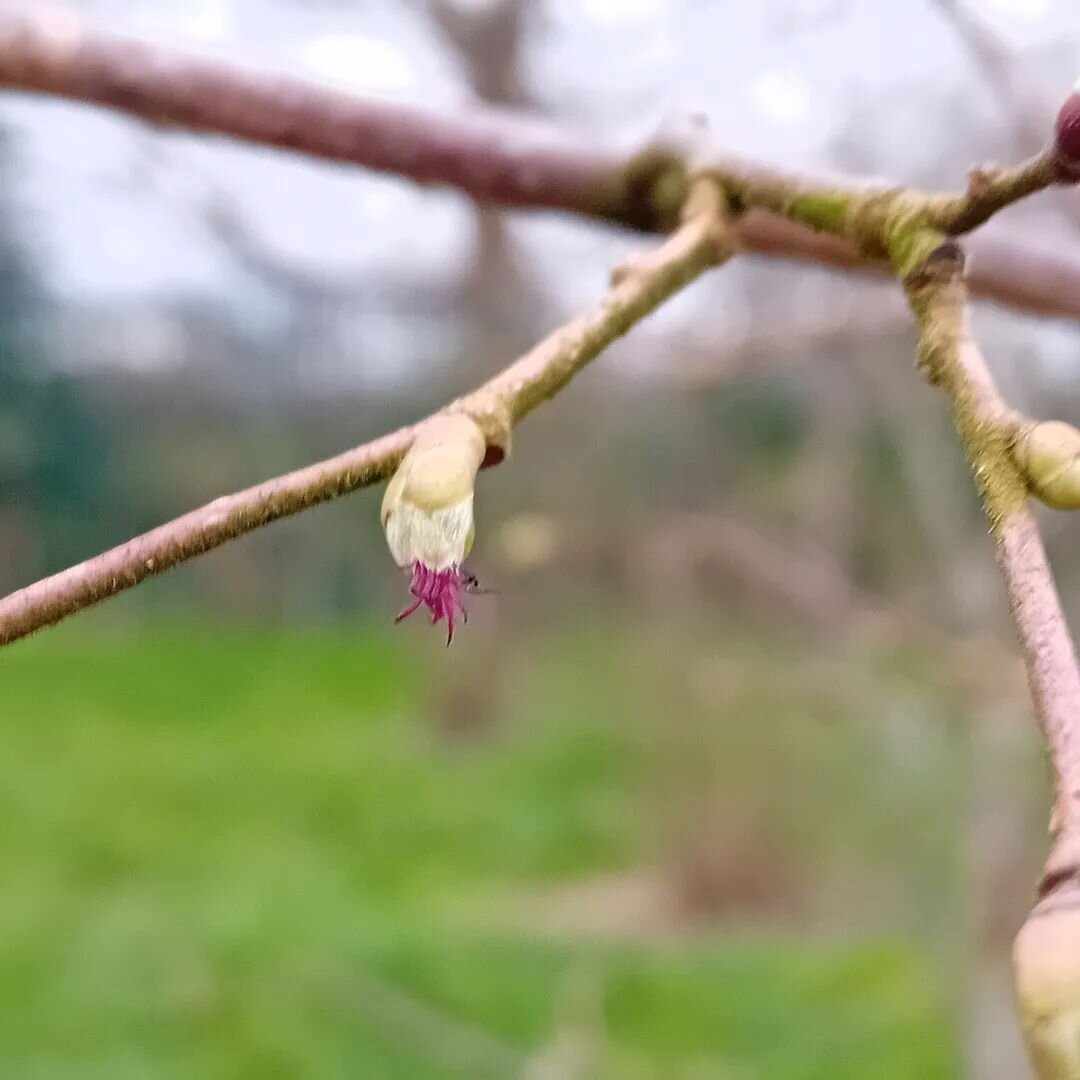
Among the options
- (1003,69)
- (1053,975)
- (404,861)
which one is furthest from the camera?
(404,861)

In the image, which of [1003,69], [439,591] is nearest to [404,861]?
[1003,69]

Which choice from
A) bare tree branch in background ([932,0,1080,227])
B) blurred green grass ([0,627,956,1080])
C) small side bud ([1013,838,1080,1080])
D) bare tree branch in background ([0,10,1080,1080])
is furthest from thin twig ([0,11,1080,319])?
blurred green grass ([0,627,956,1080])

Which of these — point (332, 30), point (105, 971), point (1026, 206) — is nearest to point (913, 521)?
point (1026, 206)

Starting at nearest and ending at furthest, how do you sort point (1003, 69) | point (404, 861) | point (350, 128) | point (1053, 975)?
point (1053, 975)
point (350, 128)
point (1003, 69)
point (404, 861)

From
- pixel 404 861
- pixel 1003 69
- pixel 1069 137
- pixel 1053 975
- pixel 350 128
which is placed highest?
pixel 404 861

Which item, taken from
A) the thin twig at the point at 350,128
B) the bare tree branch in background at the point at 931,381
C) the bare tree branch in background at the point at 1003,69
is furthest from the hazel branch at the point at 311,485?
the bare tree branch in background at the point at 1003,69

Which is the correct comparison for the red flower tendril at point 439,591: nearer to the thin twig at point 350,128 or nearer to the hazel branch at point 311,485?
the hazel branch at point 311,485

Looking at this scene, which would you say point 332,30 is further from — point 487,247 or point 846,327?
point 846,327

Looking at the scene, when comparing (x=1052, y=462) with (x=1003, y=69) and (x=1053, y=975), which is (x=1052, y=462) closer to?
(x=1053, y=975)
